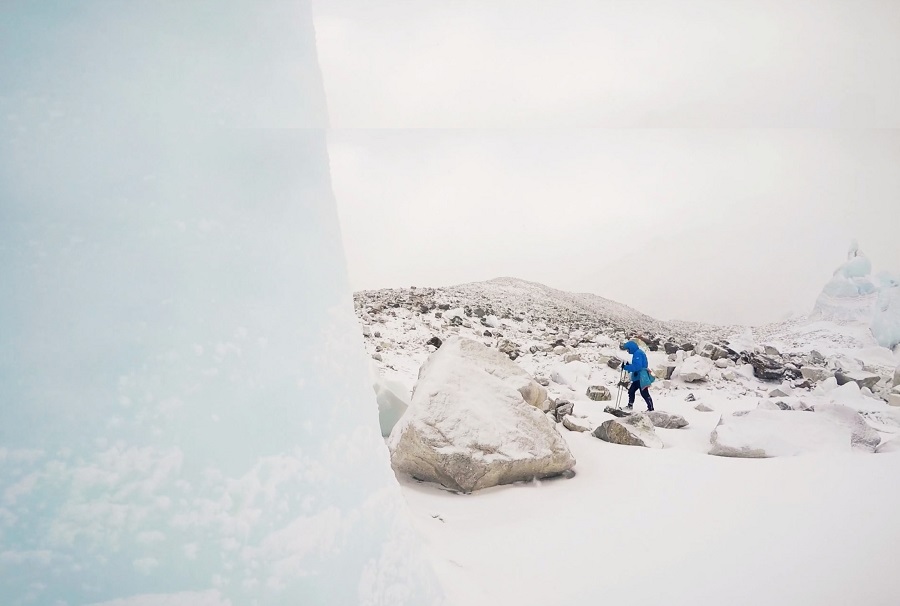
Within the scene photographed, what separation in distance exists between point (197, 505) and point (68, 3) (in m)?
0.75

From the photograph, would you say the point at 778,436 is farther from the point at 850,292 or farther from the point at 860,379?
the point at 850,292

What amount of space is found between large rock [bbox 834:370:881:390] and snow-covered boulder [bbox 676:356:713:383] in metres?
1.60

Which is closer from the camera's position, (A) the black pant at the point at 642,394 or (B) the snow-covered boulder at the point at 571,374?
(A) the black pant at the point at 642,394

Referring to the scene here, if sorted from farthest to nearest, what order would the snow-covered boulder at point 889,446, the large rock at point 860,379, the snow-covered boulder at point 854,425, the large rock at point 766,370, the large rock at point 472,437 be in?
the large rock at point 766,370 → the large rock at point 860,379 → the snow-covered boulder at point 854,425 → the snow-covered boulder at point 889,446 → the large rock at point 472,437

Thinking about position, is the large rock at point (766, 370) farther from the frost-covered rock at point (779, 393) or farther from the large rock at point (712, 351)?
the frost-covered rock at point (779, 393)

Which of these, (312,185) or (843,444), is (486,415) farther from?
A: (843,444)

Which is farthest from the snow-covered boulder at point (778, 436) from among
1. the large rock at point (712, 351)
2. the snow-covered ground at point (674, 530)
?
the large rock at point (712, 351)

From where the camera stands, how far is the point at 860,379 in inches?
235

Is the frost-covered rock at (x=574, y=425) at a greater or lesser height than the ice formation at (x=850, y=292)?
greater

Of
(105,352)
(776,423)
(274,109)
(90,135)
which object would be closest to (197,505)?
(105,352)

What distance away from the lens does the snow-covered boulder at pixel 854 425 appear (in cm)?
263

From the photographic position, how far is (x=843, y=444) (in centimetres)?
257

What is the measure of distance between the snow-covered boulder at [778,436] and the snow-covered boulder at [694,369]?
10.9ft

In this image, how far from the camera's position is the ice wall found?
→ 598 millimetres
